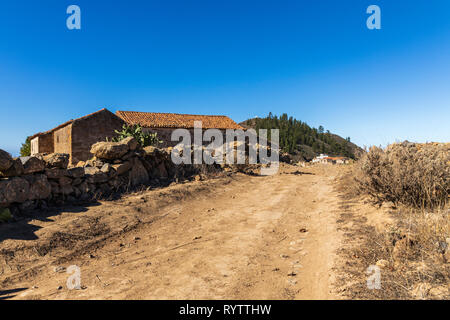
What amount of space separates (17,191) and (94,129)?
549 inches

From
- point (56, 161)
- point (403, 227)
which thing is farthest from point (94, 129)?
point (403, 227)

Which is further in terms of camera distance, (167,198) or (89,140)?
(89,140)

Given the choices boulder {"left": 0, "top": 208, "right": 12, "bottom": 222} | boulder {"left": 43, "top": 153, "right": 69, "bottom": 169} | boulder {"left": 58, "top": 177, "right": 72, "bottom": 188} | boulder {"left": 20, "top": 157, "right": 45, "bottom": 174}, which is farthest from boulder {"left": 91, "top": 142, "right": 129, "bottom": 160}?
boulder {"left": 0, "top": 208, "right": 12, "bottom": 222}

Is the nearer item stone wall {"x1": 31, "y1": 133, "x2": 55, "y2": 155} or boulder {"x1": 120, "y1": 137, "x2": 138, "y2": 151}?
boulder {"x1": 120, "y1": 137, "x2": 138, "y2": 151}

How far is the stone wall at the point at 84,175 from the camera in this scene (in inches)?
227

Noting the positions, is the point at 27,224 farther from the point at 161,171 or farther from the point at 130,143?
the point at 161,171

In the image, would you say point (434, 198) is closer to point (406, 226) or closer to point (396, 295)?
point (406, 226)

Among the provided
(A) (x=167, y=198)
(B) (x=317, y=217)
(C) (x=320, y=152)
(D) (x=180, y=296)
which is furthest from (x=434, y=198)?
(C) (x=320, y=152)

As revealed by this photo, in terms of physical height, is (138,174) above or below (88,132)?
below

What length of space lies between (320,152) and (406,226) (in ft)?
226

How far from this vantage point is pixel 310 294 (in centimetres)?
315

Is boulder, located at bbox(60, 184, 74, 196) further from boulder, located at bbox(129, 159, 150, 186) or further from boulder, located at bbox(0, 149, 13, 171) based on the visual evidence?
boulder, located at bbox(129, 159, 150, 186)

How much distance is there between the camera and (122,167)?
863 cm

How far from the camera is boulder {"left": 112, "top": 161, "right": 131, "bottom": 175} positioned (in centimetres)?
847
